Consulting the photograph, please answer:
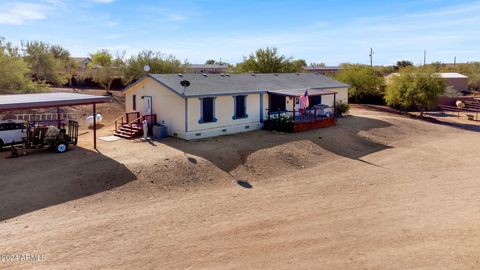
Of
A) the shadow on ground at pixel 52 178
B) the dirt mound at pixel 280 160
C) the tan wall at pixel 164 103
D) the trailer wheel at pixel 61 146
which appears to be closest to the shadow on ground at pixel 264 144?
the dirt mound at pixel 280 160

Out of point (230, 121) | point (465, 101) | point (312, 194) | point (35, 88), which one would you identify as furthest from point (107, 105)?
point (465, 101)

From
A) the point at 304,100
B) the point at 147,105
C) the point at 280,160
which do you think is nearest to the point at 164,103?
the point at 147,105

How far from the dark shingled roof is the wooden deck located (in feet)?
9.85

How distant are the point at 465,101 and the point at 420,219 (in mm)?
37720

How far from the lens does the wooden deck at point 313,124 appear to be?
24.0 metres

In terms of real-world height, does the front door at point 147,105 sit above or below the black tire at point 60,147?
above

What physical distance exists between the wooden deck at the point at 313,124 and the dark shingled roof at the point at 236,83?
300cm

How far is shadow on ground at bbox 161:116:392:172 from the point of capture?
18.3 metres

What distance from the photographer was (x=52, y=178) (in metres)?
14.4

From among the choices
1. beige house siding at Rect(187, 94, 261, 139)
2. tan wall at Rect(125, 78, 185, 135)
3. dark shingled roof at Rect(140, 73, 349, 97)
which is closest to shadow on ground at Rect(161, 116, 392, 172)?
beige house siding at Rect(187, 94, 261, 139)

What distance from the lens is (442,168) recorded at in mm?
18844

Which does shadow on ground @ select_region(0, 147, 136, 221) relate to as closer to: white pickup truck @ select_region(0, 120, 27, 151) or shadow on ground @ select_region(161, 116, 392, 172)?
white pickup truck @ select_region(0, 120, 27, 151)

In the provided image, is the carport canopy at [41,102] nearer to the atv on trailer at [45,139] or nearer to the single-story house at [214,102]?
the atv on trailer at [45,139]

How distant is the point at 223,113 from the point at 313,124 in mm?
6197
